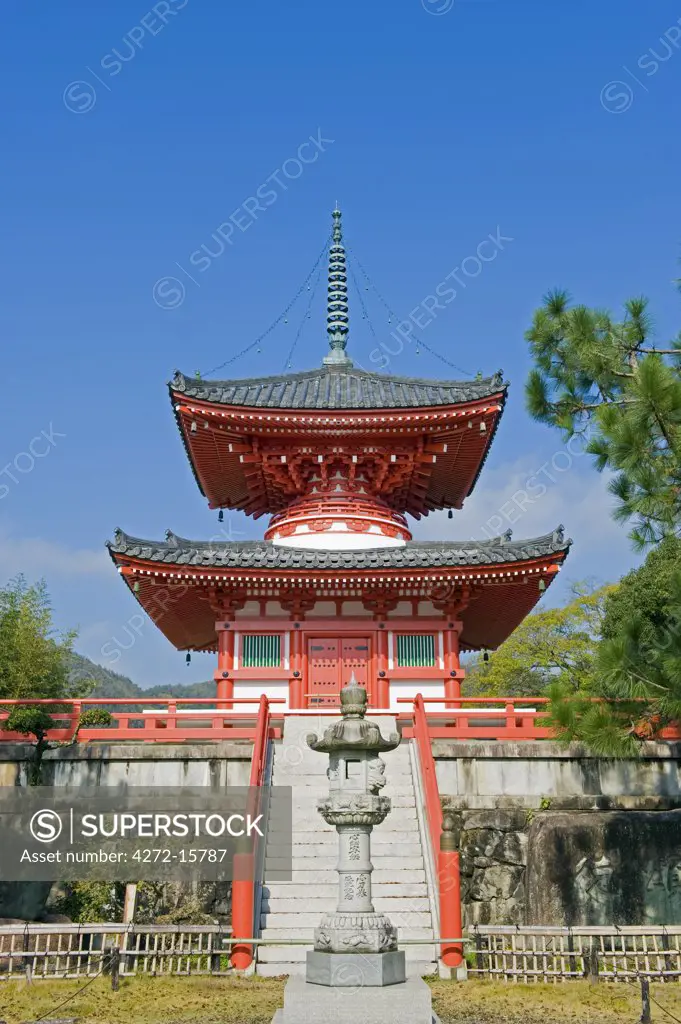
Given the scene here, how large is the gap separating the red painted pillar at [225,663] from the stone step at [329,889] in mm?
7050

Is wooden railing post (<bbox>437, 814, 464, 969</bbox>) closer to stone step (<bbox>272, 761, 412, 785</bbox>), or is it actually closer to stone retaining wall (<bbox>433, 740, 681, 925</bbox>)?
stone retaining wall (<bbox>433, 740, 681, 925</bbox>)

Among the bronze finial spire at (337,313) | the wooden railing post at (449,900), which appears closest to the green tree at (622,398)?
the wooden railing post at (449,900)

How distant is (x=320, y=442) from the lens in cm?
2467

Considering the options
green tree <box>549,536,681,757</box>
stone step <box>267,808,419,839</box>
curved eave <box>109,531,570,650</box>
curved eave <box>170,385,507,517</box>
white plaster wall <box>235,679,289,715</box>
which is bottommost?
stone step <box>267,808,419,839</box>

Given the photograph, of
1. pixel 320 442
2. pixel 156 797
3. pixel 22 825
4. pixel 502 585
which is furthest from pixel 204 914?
pixel 320 442

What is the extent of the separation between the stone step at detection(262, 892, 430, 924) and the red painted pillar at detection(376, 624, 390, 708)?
24.9 ft

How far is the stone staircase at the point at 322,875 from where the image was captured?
46.3ft

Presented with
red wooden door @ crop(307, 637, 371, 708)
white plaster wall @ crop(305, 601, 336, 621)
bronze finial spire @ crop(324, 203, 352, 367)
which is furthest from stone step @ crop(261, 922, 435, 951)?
bronze finial spire @ crop(324, 203, 352, 367)

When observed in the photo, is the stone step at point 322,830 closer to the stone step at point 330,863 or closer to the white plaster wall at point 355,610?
the stone step at point 330,863

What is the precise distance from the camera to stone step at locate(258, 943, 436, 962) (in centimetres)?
1404

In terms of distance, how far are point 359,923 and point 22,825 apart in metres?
9.44

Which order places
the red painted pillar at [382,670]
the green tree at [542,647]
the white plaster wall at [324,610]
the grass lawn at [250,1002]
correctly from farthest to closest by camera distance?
the green tree at [542,647] → the white plaster wall at [324,610] → the red painted pillar at [382,670] → the grass lawn at [250,1002]

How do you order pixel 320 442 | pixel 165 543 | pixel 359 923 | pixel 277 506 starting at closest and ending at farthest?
pixel 359 923 < pixel 165 543 < pixel 320 442 < pixel 277 506

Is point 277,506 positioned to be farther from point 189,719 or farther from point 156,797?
point 156,797
